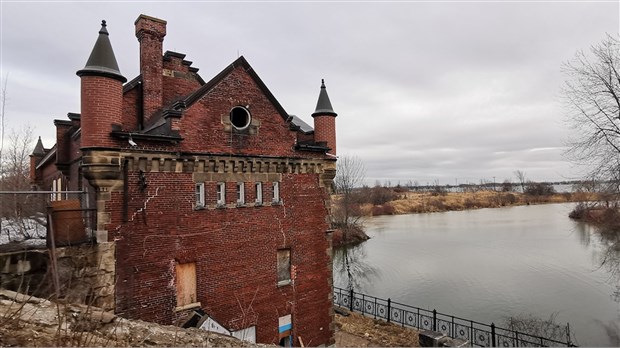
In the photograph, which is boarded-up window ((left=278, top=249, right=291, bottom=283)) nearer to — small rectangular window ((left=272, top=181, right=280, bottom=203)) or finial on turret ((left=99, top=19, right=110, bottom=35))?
small rectangular window ((left=272, top=181, right=280, bottom=203))

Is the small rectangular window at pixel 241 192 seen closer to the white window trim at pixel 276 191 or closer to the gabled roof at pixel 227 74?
the white window trim at pixel 276 191

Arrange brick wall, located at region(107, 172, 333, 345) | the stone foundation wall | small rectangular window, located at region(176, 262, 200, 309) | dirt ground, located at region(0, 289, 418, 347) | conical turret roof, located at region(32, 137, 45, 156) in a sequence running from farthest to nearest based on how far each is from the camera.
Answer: conical turret roof, located at region(32, 137, 45, 156), small rectangular window, located at region(176, 262, 200, 309), brick wall, located at region(107, 172, 333, 345), the stone foundation wall, dirt ground, located at region(0, 289, 418, 347)

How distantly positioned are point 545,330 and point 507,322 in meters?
1.83

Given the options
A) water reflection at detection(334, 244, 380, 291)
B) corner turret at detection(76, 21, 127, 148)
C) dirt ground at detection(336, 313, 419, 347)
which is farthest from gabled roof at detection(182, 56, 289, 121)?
water reflection at detection(334, 244, 380, 291)

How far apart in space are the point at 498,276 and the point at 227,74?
24271mm

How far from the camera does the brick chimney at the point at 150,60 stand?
1175cm

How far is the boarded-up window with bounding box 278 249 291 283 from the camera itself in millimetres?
12430

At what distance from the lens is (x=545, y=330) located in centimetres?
1591

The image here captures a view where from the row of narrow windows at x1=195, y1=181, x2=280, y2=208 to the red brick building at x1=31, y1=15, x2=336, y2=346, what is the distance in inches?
1.4

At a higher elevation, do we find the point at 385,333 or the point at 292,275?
the point at 292,275

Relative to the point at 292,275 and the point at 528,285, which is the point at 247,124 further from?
the point at 528,285

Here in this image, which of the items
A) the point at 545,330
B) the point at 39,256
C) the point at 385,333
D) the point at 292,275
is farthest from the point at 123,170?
the point at 545,330

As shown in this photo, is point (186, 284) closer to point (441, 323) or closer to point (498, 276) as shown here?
point (441, 323)

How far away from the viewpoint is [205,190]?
35.4ft
